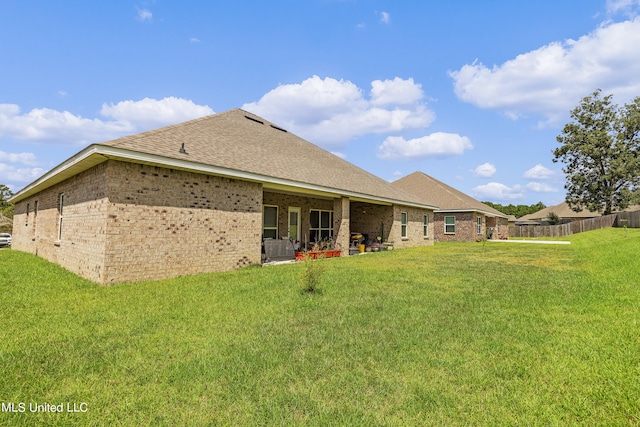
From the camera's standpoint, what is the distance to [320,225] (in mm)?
18422

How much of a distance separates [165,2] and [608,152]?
168ft

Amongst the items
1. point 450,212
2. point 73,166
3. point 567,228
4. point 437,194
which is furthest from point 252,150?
point 567,228

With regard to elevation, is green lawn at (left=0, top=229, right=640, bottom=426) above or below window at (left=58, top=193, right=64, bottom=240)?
below

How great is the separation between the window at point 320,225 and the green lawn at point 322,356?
1049cm

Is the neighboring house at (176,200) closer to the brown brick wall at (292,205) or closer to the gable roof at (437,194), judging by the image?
the brown brick wall at (292,205)

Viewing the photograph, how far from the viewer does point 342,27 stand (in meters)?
12.1

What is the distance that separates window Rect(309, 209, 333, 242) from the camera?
17891 mm

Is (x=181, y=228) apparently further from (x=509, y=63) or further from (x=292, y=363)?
(x=509, y=63)

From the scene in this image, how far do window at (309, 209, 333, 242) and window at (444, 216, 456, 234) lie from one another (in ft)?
50.9

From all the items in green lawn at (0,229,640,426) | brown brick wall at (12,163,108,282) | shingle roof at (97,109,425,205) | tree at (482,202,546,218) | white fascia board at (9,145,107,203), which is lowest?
green lawn at (0,229,640,426)

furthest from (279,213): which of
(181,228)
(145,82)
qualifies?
(145,82)

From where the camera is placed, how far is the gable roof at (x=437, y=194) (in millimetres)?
29092

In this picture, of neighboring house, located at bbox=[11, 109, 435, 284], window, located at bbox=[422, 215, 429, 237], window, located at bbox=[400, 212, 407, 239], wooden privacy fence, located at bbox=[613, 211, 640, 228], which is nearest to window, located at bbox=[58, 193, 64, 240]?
neighboring house, located at bbox=[11, 109, 435, 284]

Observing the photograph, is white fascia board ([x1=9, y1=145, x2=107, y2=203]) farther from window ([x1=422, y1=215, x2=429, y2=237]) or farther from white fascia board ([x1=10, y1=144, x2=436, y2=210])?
window ([x1=422, y1=215, x2=429, y2=237])
